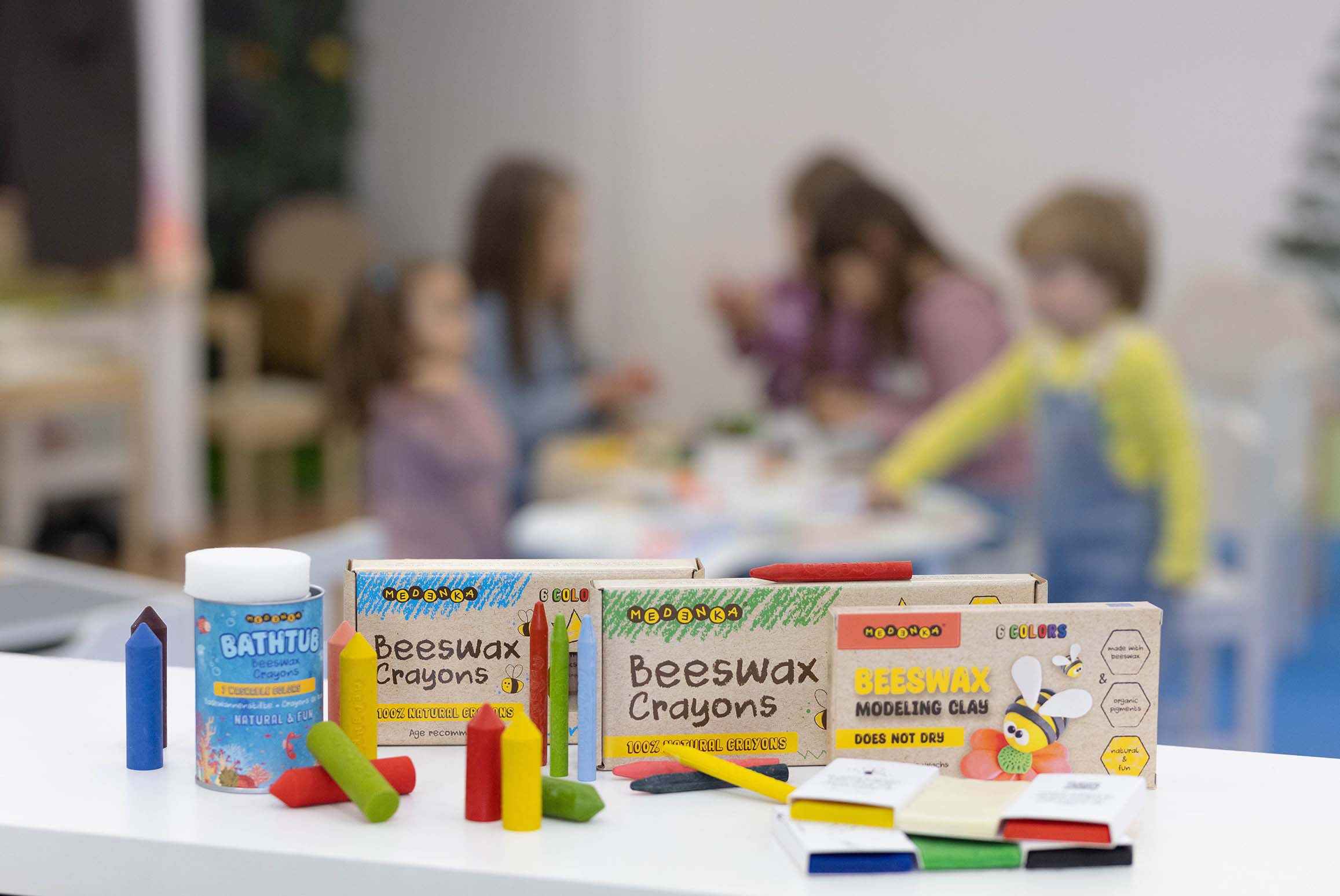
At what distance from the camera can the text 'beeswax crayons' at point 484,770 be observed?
41.9 inches

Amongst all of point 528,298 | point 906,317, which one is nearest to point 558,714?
point 528,298

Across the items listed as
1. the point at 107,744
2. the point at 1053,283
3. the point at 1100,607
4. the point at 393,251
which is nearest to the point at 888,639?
the point at 1100,607

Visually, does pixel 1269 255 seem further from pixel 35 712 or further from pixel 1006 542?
pixel 35 712

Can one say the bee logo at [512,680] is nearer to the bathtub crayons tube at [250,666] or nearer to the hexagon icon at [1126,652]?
the bathtub crayons tube at [250,666]

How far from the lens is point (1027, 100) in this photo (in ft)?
21.5

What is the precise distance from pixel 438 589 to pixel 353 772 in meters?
0.18

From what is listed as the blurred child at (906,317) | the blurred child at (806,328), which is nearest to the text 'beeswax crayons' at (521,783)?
the blurred child at (906,317)

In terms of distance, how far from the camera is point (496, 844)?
1032 millimetres

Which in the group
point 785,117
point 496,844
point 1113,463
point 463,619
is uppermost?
point 785,117

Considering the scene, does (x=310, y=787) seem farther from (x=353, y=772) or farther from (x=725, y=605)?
(x=725, y=605)

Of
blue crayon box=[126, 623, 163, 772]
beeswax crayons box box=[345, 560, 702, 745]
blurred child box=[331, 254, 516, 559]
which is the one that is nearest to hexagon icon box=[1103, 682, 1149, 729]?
beeswax crayons box box=[345, 560, 702, 745]

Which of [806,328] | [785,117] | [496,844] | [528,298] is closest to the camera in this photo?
[496,844]

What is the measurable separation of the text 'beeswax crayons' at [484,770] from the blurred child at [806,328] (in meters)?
3.78

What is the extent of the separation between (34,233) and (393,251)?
95.8 inches
